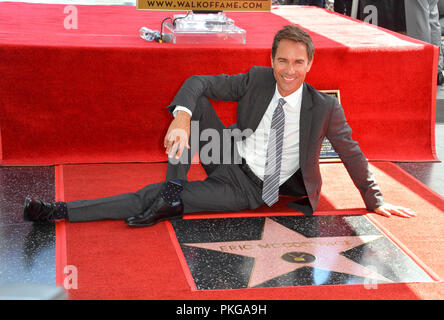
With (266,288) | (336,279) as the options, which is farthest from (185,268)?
(336,279)

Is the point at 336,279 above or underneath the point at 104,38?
underneath

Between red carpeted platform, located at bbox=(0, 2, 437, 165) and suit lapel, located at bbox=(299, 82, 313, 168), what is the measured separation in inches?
40.4

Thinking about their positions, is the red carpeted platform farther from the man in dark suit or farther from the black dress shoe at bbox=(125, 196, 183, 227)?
the black dress shoe at bbox=(125, 196, 183, 227)

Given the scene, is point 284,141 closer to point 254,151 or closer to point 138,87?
point 254,151

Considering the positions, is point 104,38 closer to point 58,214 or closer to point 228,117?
point 228,117

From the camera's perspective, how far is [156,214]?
9.07ft

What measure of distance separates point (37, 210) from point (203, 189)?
77 centimetres

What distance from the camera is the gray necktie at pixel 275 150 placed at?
2.77 meters

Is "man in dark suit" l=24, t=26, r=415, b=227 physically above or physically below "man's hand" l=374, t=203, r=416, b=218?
above

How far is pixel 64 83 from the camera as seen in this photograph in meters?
3.49

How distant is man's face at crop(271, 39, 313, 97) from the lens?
2.61m

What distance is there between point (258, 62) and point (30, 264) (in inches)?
76.8

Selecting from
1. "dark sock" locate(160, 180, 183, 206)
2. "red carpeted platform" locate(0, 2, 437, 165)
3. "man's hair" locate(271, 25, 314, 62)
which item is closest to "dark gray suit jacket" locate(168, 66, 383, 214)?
"man's hair" locate(271, 25, 314, 62)

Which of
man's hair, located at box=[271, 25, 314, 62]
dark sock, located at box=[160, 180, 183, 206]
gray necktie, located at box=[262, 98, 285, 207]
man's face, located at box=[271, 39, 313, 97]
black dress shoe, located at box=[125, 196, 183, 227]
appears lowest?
black dress shoe, located at box=[125, 196, 183, 227]
